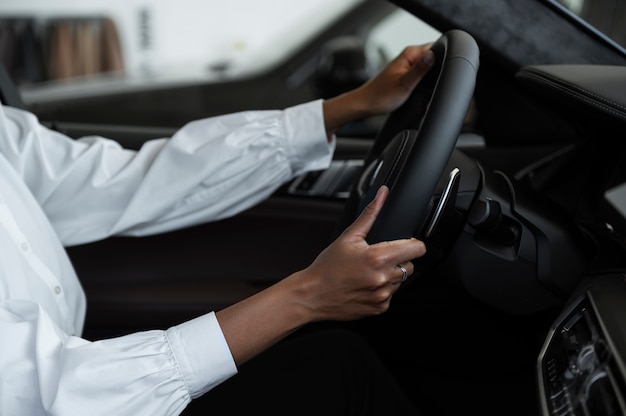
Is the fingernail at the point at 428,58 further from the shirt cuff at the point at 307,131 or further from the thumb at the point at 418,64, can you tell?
the shirt cuff at the point at 307,131

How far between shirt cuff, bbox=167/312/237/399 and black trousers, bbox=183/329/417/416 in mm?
222

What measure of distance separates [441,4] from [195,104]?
1338 millimetres

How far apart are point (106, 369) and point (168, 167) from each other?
0.49m

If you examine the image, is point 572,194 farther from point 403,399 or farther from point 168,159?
point 168,159

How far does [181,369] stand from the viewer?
2.42ft

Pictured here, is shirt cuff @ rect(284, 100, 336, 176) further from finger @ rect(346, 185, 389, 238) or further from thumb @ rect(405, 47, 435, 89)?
finger @ rect(346, 185, 389, 238)

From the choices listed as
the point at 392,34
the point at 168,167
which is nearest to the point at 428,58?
the point at 168,167

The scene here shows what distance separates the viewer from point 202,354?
74 cm

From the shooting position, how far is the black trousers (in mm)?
957

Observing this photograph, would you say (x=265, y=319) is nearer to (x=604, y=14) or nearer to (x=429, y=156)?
(x=429, y=156)

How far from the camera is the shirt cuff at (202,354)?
Result: 741mm

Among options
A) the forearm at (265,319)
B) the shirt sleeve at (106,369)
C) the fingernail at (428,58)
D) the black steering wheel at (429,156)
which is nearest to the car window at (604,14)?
the fingernail at (428,58)

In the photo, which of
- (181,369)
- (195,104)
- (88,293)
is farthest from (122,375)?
(195,104)

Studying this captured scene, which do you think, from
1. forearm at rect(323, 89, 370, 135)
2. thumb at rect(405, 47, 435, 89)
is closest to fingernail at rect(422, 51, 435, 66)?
thumb at rect(405, 47, 435, 89)
